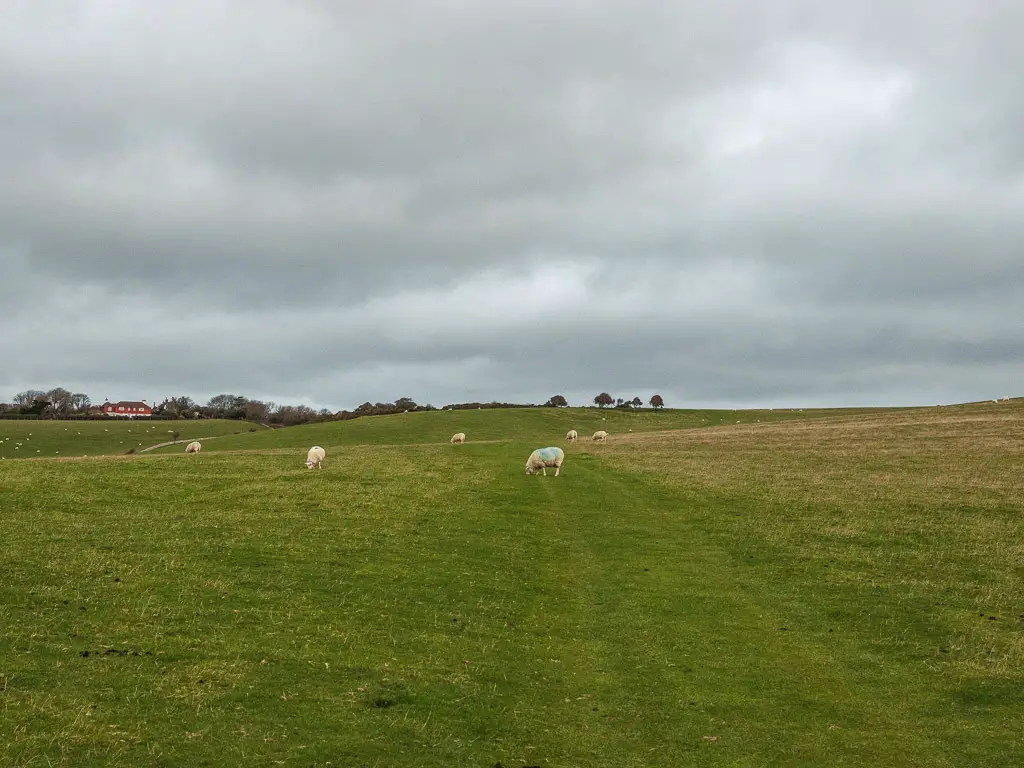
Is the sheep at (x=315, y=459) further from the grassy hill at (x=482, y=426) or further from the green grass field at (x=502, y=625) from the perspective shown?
the grassy hill at (x=482, y=426)

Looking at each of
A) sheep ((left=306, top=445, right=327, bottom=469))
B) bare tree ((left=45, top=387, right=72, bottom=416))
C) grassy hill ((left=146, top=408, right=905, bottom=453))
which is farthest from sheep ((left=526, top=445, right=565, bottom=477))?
bare tree ((left=45, top=387, right=72, bottom=416))

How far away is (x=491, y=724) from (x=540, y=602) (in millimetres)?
6404

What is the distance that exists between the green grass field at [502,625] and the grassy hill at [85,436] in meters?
66.4

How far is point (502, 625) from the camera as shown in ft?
49.8

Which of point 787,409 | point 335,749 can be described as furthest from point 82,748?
point 787,409

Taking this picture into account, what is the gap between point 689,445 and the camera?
182 feet

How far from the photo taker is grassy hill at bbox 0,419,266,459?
A: 9031 centimetres

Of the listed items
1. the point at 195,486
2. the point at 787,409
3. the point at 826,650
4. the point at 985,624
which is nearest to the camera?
the point at 826,650

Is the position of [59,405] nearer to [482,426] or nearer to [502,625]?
[482,426]

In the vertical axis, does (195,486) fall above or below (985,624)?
above

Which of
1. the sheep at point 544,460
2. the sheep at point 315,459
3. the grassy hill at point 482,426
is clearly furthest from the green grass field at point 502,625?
the grassy hill at point 482,426

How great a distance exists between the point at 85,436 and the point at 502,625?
10447cm

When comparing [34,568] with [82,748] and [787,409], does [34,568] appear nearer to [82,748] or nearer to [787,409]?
[82,748]

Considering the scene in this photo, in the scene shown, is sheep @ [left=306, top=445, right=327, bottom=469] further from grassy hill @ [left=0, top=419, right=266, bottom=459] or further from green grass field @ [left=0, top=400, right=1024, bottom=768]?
grassy hill @ [left=0, top=419, right=266, bottom=459]
